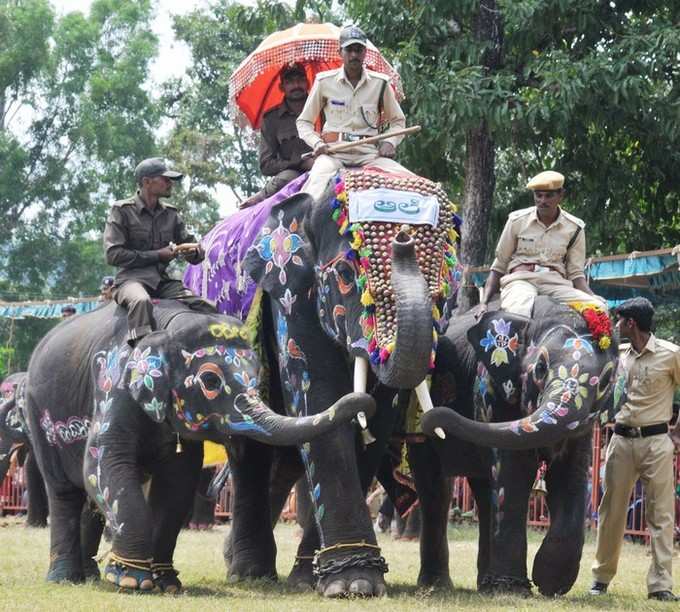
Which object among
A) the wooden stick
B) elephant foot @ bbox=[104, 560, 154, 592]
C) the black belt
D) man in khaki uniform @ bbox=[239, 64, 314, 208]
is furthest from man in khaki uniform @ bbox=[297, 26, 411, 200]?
elephant foot @ bbox=[104, 560, 154, 592]

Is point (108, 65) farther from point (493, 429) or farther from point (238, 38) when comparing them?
point (493, 429)

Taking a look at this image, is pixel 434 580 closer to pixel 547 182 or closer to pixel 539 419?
pixel 539 419

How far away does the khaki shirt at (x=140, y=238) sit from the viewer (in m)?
10.6

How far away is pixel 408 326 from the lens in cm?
892

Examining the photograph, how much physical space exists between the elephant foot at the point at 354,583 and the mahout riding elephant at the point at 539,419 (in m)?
0.75

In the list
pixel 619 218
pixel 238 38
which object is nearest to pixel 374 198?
pixel 619 218

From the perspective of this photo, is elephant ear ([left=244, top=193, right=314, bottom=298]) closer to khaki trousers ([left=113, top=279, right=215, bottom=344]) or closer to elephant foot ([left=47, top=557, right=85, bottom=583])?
khaki trousers ([left=113, top=279, right=215, bottom=344])

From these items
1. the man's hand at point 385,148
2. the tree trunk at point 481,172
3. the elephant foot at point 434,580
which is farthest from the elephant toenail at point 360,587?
the tree trunk at point 481,172

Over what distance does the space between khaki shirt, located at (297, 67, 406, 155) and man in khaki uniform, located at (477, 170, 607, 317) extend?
1.11 m

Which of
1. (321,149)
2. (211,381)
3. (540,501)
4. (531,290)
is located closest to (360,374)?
(211,381)

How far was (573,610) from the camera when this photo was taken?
28.6 feet

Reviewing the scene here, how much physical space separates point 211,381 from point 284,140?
10.6 feet

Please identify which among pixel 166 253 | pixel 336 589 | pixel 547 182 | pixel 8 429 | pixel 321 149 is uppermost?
pixel 321 149

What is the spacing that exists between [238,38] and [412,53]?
2003cm
